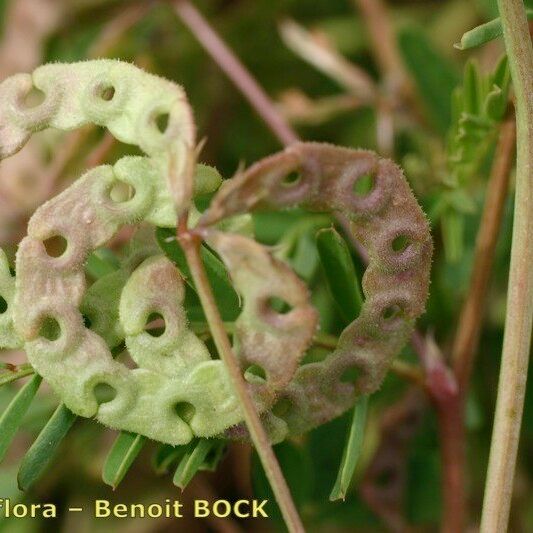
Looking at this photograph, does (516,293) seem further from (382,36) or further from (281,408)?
(382,36)

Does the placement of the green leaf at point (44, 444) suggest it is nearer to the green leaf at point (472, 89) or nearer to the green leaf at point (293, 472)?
the green leaf at point (293, 472)

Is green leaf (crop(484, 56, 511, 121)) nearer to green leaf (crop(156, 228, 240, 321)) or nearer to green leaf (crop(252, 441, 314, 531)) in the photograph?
green leaf (crop(156, 228, 240, 321))

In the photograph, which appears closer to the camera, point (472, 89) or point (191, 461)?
point (191, 461)

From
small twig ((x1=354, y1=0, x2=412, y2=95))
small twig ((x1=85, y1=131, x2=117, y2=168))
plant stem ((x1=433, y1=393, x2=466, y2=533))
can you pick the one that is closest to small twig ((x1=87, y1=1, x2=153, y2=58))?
small twig ((x1=85, y1=131, x2=117, y2=168))

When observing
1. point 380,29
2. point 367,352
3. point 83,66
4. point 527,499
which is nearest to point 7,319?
point 83,66

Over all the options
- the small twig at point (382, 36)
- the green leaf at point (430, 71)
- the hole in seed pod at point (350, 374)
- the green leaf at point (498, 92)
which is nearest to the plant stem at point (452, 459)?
the hole in seed pod at point (350, 374)

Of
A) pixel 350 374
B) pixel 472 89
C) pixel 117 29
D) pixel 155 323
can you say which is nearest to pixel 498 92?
pixel 472 89
